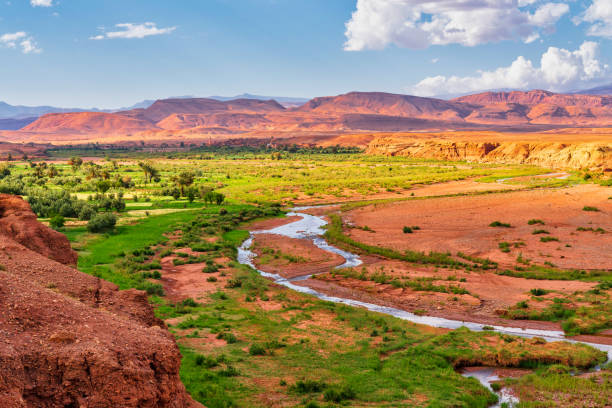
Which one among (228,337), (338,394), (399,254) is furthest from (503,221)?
(338,394)

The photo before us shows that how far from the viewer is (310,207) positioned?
189 ft

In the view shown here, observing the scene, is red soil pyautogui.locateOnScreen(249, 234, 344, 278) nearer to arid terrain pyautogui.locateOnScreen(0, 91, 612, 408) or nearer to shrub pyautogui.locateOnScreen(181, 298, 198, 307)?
arid terrain pyautogui.locateOnScreen(0, 91, 612, 408)

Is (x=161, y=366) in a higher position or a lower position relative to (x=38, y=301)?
lower

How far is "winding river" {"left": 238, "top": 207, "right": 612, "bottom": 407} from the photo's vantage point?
55.0 feet

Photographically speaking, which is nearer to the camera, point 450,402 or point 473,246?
point 450,402

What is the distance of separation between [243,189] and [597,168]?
6382 centimetres

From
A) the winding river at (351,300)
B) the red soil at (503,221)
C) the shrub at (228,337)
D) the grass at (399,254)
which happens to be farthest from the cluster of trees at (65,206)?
the shrub at (228,337)

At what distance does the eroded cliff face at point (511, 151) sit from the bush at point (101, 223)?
272 ft

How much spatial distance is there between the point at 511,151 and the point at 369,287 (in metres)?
107

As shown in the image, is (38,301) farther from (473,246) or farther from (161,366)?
(473,246)

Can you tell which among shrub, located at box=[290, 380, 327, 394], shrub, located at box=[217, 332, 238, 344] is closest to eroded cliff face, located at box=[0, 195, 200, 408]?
shrub, located at box=[290, 380, 327, 394]

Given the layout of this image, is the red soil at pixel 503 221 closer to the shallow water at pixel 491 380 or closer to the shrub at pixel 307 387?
the shallow water at pixel 491 380

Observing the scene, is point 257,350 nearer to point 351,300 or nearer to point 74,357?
point 351,300

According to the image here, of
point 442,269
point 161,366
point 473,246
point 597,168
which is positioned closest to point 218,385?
point 161,366
